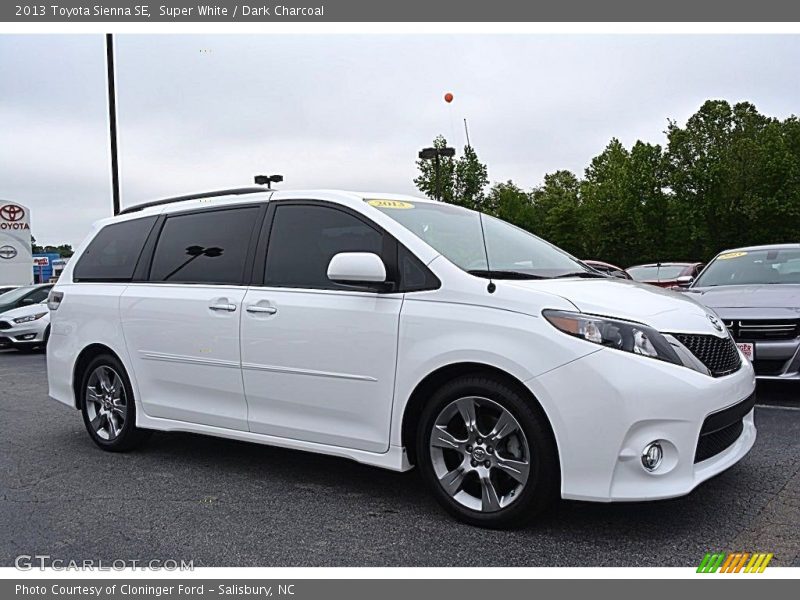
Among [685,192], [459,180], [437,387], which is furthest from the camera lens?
[685,192]

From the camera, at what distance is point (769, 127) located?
4066cm

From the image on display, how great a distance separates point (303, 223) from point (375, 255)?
0.79 m

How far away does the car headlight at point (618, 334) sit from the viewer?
3.27 metres

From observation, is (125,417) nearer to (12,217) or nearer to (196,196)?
(196,196)

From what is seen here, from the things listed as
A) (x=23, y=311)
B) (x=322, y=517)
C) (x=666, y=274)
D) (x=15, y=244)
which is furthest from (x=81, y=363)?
(x=15, y=244)

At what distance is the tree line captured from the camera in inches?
1441

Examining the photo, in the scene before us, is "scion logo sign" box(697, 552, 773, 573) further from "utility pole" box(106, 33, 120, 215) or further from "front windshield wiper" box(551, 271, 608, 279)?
"utility pole" box(106, 33, 120, 215)

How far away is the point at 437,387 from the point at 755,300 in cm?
408

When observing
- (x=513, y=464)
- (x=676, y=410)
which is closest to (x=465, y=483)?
(x=513, y=464)

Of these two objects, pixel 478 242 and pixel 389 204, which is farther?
pixel 389 204

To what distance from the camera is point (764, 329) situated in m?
6.11

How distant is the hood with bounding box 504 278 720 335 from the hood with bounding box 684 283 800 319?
8.35 feet

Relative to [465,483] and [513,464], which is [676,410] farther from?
[465,483]

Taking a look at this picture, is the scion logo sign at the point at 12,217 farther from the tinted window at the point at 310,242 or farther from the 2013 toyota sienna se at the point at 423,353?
the tinted window at the point at 310,242
